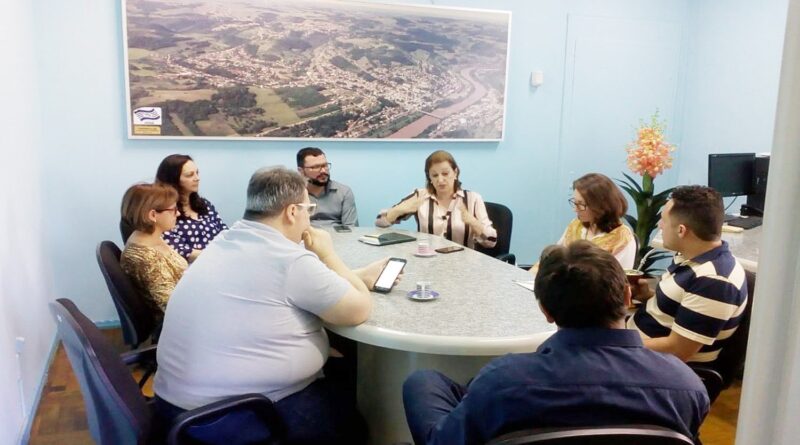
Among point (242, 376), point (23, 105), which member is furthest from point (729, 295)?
point (23, 105)

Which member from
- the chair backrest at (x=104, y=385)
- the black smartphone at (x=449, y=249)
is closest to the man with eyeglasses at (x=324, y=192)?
the black smartphone at (x=449, y=249)

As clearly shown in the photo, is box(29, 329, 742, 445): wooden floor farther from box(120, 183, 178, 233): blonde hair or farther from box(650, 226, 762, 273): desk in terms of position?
box(120, 183, 178, 233): blonde hair

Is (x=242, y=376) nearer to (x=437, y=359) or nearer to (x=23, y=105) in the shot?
(x=437, y=359)

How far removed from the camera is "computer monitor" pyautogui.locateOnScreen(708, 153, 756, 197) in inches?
152

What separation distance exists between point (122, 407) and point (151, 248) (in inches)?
46.2

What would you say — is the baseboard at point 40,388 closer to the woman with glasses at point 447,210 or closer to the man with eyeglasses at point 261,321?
the man with eyeglasses at point 261,321

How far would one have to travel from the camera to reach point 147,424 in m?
1.34

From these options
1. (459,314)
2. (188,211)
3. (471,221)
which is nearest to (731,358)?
(459,314)

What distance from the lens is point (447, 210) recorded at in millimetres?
3432

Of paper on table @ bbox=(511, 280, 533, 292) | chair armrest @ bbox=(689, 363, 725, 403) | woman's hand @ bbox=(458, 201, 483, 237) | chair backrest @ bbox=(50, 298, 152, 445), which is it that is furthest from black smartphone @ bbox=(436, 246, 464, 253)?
chair backrest @ bbox=(50, 298, 152, 445)

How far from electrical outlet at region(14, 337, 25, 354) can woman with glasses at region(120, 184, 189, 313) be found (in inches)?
18.6

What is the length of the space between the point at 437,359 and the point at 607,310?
29.2 inches

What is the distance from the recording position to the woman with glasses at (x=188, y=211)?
9.98 feet

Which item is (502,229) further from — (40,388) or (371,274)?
(40,388)
